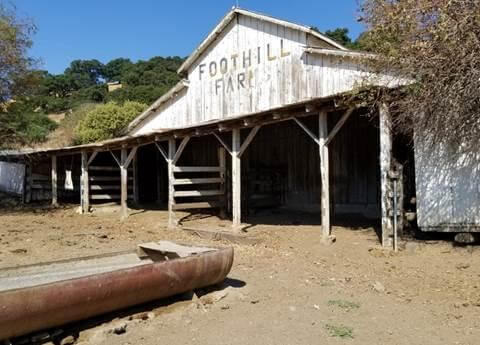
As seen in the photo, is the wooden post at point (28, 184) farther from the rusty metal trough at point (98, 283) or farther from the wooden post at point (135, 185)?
the rusty metal trough at point (98, 283)

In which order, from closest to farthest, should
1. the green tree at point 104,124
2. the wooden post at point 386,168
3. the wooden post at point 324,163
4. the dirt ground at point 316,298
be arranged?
the dirt ground at point 316,298
the wooden post at point 386,168
the wooden post at point 324,163
the green tree at point 104,124

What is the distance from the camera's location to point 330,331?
480 centimetres

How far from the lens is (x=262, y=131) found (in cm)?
1494

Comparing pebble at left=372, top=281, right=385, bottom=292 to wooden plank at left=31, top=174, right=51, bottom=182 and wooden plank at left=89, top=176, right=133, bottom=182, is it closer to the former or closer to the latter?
wooden plank at left=89, top=176, right=133, bottom=182

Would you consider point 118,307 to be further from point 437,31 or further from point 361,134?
point 361,134

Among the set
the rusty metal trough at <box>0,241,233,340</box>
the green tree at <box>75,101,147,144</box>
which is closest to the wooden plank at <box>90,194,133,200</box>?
the rusty metal trough at <box>0,241,233,340</box>

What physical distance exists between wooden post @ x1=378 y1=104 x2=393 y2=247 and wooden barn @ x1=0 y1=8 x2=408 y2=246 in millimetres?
752

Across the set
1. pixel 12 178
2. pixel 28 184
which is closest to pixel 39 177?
pixel 28 184

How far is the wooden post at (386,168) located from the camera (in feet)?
26.7

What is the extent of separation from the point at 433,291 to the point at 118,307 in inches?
158

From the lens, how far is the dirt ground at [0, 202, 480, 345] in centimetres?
477

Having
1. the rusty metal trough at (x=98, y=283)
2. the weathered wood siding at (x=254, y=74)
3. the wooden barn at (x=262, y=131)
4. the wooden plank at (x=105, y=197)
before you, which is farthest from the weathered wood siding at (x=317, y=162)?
the rusty metal trough at (x=98, y=283)

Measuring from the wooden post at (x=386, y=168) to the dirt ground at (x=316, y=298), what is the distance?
35 centimetres

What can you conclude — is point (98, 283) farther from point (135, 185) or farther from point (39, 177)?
point (39, 177)
